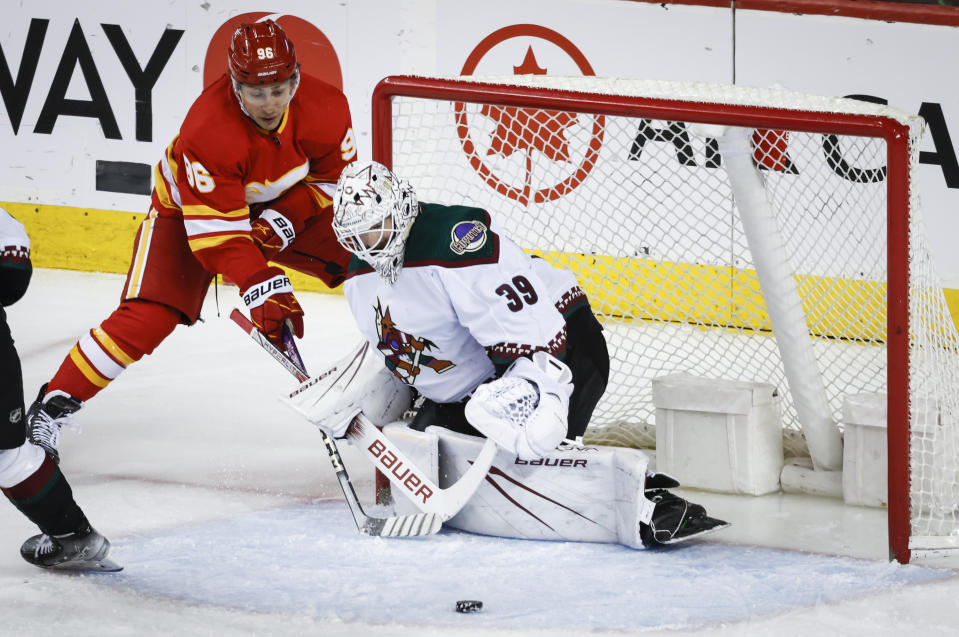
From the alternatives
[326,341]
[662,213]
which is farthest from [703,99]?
[326,341]

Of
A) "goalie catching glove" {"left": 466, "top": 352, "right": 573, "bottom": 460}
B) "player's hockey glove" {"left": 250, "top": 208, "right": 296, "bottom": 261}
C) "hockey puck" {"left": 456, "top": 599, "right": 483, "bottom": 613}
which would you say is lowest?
"hockey puck" {"left": 456, "top": 599, "right": 483, "bottom": 613}

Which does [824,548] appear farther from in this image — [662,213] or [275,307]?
[662,213]

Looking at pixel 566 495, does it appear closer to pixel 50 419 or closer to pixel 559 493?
pixel 559 493

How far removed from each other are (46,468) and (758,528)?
4.89 ft

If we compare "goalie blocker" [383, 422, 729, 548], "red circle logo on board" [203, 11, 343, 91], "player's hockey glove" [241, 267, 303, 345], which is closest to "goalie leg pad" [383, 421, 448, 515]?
"goalie blocker" [383, 422, 729, 548]

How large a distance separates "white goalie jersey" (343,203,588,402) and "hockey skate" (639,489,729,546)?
406 mm

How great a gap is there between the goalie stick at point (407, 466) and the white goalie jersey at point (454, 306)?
14 centimetres

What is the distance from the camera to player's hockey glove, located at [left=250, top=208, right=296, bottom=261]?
11.3 feet

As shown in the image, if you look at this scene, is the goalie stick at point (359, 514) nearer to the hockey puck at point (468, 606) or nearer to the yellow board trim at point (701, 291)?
the hockey puck at point (468, 606)

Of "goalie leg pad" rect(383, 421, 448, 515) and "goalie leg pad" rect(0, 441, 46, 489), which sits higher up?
"goalie leg pad" rect(0, 441, 46, 489)

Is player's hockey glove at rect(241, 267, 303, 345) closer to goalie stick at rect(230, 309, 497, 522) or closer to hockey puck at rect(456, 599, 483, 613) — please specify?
goalie stick at rect(230, 309, 497, 522)

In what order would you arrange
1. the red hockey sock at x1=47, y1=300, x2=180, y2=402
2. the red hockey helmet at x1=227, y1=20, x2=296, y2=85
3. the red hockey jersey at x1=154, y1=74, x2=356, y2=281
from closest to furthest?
the red hockey helmet at x1=227, y1=20, x2=296, y2=85 → the red hockey jersey at x1=154, y1=74, x2=356, y2=281 → the red hockey sock at x1=47, y1=300, x2=180, y2=402

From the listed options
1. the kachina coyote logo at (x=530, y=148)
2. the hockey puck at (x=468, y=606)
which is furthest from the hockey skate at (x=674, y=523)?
the kachina coyote logo at (x=530, y=148)

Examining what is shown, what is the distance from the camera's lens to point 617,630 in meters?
2.47
